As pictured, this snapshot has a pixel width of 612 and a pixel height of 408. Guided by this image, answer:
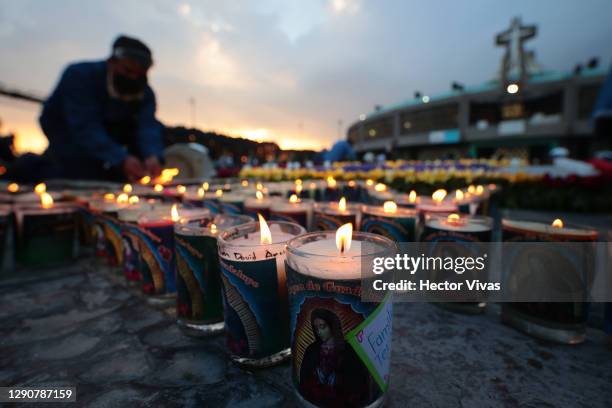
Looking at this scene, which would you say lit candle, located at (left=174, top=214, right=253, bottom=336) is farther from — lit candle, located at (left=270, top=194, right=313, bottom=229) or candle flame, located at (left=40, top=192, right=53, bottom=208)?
candle flame, located at (left=40, top=192, right=53, bottom=208)

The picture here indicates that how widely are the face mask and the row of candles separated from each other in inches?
120

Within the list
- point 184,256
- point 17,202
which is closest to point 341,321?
point 184,256

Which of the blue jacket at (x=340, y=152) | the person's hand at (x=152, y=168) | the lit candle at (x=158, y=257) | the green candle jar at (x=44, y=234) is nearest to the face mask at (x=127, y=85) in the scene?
the person's hand at (x=152, y=168)

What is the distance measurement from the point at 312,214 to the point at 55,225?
2.14 meters

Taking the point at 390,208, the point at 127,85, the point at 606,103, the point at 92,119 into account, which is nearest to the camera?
the point at 390,208

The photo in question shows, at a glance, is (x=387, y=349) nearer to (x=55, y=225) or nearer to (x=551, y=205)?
(x=55, y=225)

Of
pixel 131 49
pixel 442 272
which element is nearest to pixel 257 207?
pixel 442 272

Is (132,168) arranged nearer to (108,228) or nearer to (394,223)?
(108,228)

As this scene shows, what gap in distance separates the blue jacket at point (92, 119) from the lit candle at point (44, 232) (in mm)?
2423

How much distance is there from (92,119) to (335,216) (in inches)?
190

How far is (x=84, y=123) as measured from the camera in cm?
468

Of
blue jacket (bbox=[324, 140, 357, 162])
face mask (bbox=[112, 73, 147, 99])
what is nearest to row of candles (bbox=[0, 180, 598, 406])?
face mask (bbox=[112, 73, 147, 99])

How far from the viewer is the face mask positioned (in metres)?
4.81

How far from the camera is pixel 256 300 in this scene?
1212 mm
